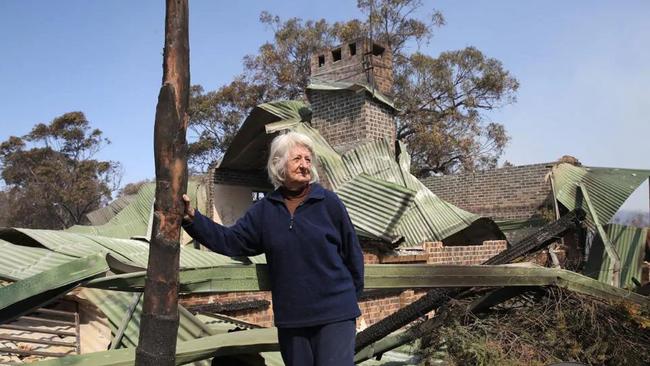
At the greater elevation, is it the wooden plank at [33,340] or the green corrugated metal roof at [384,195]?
the green corrugated metal roof at [384,195]

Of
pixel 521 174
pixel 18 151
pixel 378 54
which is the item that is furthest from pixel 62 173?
pixel 521 174

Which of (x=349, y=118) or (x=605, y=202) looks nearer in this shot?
(x=605, y=202)

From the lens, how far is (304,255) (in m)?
2.04

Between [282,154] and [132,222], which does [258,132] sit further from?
[282,154]

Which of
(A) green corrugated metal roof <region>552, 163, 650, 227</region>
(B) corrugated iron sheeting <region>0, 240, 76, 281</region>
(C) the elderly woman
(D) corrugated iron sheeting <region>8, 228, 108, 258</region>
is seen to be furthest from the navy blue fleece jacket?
(A) green corrugated metal roof <region>552, 163, 650, 227</region>

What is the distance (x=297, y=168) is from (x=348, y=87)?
1027 centimetres

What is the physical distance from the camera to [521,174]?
1482cm

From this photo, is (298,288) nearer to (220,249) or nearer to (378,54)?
(220,249)

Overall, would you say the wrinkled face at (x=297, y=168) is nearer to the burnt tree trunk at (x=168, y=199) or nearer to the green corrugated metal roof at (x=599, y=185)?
the burnt tree trunk at (x=168, y=199)

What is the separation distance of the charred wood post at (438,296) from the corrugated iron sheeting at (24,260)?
5.57 ft

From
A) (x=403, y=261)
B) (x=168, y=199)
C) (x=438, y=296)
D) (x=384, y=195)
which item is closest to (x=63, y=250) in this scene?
(x=168, y=199)

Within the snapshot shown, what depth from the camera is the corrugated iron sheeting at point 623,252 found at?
32.8 feet

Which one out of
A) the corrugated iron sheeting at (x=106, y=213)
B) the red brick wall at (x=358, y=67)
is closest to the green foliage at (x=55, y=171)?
the corrugated iron sheeting at (x=106, y=213)

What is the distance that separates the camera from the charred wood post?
2902 mm
